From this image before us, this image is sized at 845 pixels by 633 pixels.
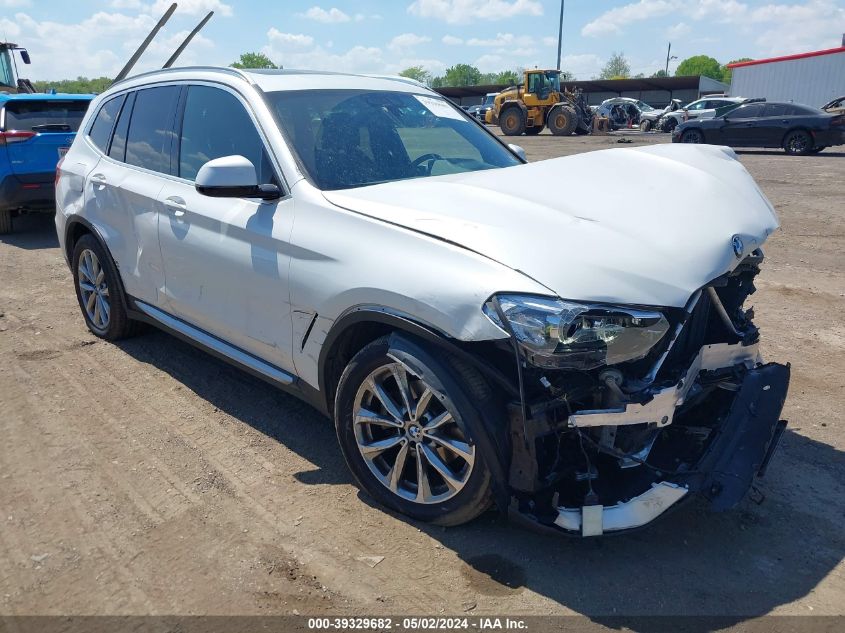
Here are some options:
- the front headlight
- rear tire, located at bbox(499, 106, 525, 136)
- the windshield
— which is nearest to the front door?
the windshield

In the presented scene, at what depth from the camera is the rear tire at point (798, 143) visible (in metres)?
20.0

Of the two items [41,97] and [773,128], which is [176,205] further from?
[773,128]

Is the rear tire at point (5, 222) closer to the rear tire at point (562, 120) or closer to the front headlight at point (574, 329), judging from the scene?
the front headlight at point (574, 329)

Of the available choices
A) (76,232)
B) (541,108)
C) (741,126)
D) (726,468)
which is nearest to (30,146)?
(76,232)

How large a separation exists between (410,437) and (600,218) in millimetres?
1186

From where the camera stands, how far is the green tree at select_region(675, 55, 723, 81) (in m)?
120

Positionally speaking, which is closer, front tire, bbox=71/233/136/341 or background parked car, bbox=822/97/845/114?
front tire, bbox=71/233/136/341

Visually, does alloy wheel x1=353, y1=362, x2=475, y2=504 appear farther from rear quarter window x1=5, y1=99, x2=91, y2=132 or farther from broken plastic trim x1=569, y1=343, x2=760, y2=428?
rear quarter window x1=5, y1=99, x2=91, y2=132

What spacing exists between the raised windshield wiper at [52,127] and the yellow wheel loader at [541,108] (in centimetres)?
2365

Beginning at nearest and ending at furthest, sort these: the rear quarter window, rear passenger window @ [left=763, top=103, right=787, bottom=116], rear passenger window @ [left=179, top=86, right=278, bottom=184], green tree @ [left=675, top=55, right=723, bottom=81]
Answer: rear passenger window @ [left=179, top=86, right=278, bottom=184]
the rear quarter window
rear passenger window @ [left=763, top=103, right=787, bottom=116]
green tree @ [left=675, top=55, right=723, bottom=81]

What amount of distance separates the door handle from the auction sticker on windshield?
155 centimetres

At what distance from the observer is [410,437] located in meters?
2.96

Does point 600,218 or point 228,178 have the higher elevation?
point 228,178

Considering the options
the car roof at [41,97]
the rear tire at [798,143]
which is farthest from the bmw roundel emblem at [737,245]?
the rear tire at [798,143]
